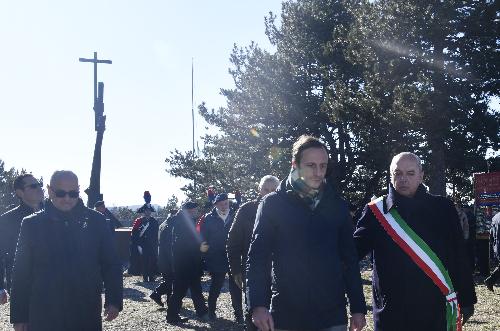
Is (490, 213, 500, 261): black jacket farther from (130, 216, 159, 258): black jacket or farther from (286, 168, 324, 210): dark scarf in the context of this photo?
(130, 216, 159, 258): black jacket

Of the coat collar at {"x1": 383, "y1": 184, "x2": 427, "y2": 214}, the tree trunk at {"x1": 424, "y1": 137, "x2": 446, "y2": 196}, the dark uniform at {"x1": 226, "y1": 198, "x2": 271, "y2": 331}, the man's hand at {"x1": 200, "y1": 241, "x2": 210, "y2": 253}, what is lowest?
the man's hand at {"x1": 200, "y1": 241, "x2": 210, "y2": 253}

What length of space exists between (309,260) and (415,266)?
3.69 ft

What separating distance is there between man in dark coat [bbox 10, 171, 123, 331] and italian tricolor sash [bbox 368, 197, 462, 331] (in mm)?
2180

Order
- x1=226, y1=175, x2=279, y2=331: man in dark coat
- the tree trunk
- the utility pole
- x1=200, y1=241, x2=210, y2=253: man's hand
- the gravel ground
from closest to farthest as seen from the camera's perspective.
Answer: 1. x1=226, y1=175, x2=279, y2=331: man in dark coat
2. the gravel ground
3. x1=200, y1=241, x2=210, y2=253: man's hand
4. the utility pole
5. the tree trunk

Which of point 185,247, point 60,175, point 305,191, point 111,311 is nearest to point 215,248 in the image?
point 185,247

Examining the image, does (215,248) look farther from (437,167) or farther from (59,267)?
(437,167)

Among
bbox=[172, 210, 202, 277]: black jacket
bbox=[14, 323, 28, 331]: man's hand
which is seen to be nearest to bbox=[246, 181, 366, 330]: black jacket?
bbox=[14, 323, 28, 331]: man's hand

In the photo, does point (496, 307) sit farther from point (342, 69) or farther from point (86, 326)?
point (342, 69)

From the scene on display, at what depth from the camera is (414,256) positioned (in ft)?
15.0

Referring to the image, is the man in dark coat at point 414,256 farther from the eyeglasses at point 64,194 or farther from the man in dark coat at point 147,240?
the man in dark coat at point 147,240

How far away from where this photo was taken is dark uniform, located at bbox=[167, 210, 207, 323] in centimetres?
1036

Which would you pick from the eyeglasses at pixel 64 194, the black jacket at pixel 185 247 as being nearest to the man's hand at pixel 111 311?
the eyeglasses at pixel 64 194

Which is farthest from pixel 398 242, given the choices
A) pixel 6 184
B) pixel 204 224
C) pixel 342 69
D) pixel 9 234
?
pixel 6 184

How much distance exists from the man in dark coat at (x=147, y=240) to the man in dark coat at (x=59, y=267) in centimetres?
1305
